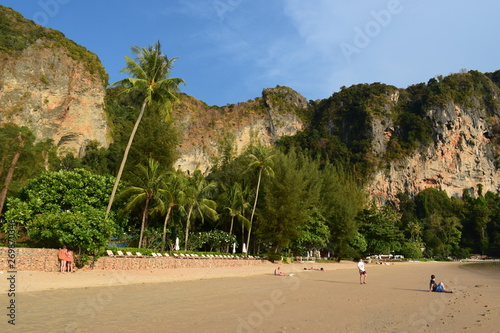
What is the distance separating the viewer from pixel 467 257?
78000 millimetres

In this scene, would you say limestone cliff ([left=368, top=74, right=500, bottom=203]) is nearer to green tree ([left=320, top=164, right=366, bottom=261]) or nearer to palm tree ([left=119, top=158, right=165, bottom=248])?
green tree ([left=320, top=164, right=366, bottom=261])

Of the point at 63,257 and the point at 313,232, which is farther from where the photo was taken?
the point at 313,232

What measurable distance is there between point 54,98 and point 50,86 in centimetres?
192

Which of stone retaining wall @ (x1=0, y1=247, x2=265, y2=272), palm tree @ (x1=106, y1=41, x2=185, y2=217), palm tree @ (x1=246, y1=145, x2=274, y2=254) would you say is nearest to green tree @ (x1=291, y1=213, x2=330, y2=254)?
palm tree @ (x1=246, y1=145, x2=274, y2=254)

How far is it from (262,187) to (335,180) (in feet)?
46.2

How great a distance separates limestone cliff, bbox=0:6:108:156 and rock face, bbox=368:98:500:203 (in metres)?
67.6

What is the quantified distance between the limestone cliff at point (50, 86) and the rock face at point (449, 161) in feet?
222

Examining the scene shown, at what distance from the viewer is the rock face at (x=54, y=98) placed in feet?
160

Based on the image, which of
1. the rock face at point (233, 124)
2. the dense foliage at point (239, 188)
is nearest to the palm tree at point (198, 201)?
the dense foliage at point (239, 188)

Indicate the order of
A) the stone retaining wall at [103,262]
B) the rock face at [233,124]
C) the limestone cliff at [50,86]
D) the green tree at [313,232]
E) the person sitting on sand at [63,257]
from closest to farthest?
1. the stone retaining wall at [103,262]
2. the person sitting on sand at [63,257]
3. the green tree at [313,232]
4. the limestone cliff at [50,86]
5. the rock face at [233,124]

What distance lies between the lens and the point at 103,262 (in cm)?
1570

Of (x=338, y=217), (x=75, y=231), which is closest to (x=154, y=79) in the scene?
(x=75, y=231)

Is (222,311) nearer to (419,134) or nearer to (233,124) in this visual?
(233,124)

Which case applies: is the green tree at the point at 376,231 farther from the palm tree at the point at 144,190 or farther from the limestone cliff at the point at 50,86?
the limestone cliff at the point at 50,86
